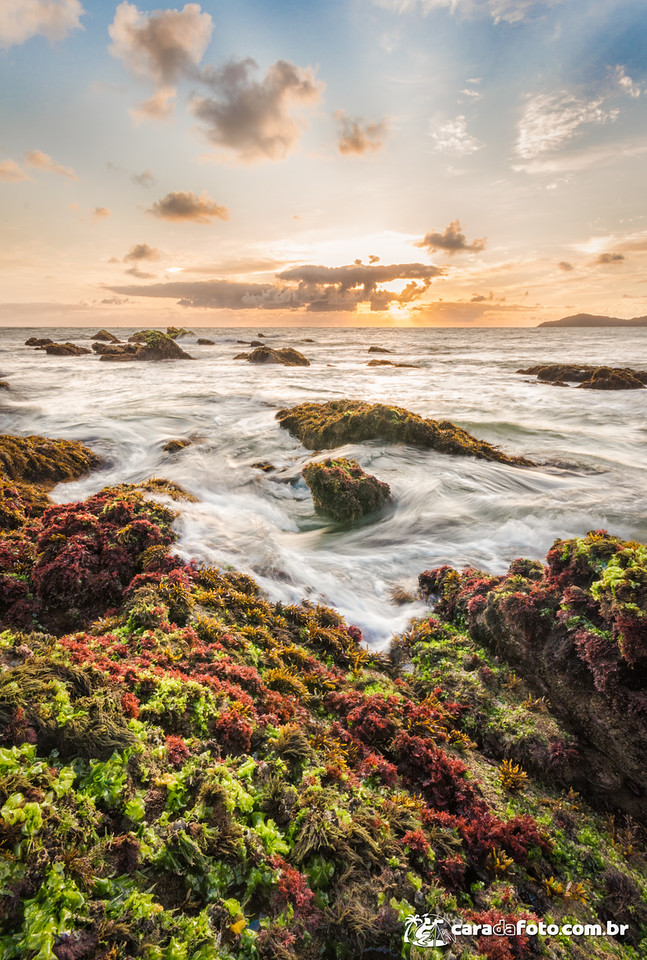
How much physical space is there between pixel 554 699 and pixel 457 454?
905 cm

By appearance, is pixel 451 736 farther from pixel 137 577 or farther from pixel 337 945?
pixel 137 577

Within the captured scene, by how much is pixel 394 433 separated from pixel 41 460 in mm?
9450

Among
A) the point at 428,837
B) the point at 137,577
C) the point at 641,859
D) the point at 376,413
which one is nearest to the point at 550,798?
the point at 641,859

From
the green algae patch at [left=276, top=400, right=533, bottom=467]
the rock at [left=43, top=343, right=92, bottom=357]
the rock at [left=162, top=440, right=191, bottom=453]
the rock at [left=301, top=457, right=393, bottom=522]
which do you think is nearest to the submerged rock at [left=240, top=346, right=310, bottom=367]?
the rock at [left=43, top=343, right=92, bottom=357]

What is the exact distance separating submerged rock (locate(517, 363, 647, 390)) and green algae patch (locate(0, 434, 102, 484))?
2555cm

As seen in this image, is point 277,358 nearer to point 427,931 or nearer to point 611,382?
point 611,382

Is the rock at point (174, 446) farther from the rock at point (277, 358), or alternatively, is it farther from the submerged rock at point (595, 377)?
the rock at point (277, 358)

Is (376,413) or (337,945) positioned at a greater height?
(376,413)

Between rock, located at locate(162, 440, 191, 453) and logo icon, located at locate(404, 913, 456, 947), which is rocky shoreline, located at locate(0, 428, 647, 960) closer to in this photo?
logo icon, located at locate(404, 913, 456, 947)

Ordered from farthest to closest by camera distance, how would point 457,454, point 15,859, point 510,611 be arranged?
1. point 457,454
2. point 510,611
3. point 15,859

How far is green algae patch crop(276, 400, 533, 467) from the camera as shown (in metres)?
12.9

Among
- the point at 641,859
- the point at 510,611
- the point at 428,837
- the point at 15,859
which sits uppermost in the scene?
the point at 15,859

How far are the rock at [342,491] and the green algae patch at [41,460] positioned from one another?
6176 mm

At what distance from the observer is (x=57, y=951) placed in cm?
199
